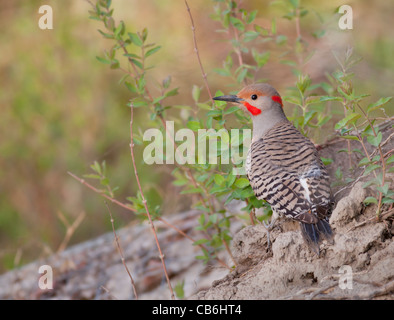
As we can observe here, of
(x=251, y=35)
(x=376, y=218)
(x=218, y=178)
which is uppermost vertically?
(x=251, y=35)

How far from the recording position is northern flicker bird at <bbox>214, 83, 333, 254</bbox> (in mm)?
3643

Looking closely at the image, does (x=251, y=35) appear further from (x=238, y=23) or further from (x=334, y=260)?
(x=334, y=260)

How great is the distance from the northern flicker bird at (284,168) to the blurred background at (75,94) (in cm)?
310

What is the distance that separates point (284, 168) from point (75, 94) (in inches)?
205

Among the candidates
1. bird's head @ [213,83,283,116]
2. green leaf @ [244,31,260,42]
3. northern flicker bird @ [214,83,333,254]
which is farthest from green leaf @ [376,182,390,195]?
green leaf @ [244,31,260,42]

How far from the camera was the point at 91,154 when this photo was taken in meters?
8.53

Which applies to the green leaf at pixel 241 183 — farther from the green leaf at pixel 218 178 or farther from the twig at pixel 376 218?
the twig at pixel 376 218

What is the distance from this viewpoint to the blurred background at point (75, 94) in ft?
26.3

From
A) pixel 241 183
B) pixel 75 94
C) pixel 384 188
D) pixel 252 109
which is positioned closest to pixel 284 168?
pixel 241 183

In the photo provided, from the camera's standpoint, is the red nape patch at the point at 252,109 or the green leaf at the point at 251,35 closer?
the red nape patch at the point at 252,109

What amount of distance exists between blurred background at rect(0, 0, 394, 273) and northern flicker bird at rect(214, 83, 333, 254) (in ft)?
10.2

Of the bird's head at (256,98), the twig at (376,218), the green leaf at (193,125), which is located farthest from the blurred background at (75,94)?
the twig at (376,218)

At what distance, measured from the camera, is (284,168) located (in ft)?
13.2
